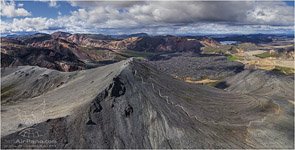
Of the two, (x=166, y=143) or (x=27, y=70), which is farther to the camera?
(x=27, y=70)

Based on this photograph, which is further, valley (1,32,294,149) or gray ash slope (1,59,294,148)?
gray ash slope (1,59,294,148)

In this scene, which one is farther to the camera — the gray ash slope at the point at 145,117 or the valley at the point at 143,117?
the gray ash slope at the point at 145,117

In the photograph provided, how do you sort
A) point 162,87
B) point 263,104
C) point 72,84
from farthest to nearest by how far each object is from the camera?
point 72,84, point 263,104, point 162,87

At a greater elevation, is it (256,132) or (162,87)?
(162,87)

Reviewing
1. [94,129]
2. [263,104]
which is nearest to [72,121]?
[94,129]

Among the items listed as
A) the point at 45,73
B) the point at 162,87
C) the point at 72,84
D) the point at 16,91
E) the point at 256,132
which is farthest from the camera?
the point at 45,73

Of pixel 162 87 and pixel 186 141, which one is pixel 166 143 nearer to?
pixel 186 141
